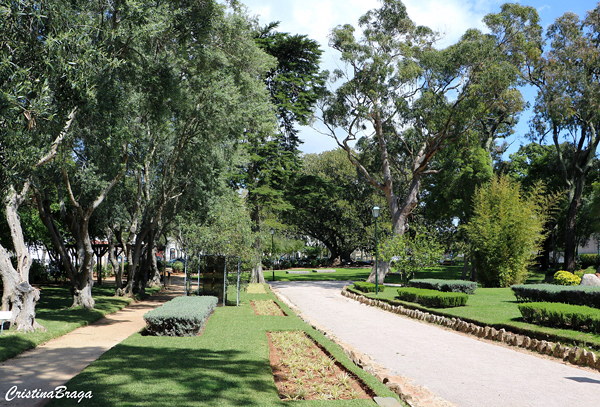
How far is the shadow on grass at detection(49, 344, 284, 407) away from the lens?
224 inches

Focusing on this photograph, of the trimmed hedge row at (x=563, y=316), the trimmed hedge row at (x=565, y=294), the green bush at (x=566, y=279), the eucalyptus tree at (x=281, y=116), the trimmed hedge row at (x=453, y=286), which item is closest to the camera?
the trimmed hedge row at (x=563, y=316)

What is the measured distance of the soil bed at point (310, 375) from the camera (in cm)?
623

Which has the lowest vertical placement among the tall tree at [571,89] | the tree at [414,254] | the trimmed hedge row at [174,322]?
the trimmed hedge row at [174,322]

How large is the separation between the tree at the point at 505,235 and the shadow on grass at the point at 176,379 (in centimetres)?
1745

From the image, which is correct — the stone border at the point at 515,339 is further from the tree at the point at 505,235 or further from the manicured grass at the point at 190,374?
the tree at the point at 505,235

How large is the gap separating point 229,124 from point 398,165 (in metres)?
21.3

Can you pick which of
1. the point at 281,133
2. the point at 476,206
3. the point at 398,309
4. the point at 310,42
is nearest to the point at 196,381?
the point at 398,309

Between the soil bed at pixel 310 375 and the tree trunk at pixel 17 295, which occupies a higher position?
the tree trunk at pixel 17 295

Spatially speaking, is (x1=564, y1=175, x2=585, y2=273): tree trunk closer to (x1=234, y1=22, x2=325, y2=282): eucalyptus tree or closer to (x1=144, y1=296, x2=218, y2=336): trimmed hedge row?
(x1=234, y1=22, x2=325, y2=282): eucalyptus tree

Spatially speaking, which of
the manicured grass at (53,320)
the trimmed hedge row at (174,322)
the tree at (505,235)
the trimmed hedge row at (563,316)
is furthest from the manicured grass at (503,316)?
the manicured grass at (53,320)

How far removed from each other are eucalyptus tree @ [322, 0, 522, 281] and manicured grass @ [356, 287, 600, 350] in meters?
10.8

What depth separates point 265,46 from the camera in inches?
1123

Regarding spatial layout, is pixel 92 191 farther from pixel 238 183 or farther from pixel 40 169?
pixel 238 183

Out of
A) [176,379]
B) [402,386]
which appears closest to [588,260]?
[402,386]
